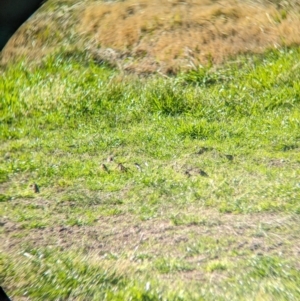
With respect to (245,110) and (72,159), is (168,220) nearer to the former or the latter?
(72,159)

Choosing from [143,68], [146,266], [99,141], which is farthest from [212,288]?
[143,68]

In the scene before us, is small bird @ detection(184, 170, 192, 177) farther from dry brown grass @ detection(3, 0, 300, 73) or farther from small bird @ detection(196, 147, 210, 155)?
dry brown grass @ detection(3, 0, 300, 73)

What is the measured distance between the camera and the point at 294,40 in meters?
2.28

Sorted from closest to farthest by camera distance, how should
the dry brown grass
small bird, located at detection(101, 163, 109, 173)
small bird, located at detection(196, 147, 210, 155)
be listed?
the dry brown grass, small bird, located at detection(101, 163, 109, 173), small bird, located at detection(196, 147, 210, 155)

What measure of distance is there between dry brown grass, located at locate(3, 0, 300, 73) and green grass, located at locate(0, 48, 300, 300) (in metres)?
0.07

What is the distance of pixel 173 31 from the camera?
7.24ft

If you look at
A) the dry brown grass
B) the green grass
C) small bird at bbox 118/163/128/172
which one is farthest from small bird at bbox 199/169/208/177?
A: the dry brown grass

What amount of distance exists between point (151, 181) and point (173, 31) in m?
0.58

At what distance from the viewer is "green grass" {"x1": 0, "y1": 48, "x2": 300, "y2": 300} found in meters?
1.79

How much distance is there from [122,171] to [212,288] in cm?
63

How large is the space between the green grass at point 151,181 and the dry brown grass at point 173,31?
7 cm

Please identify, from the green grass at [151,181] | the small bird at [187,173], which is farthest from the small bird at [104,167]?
the small bird at [187,173]

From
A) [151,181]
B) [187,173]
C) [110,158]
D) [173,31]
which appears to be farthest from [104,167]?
[173,31]

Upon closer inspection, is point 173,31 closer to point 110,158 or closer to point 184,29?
point 184,29
